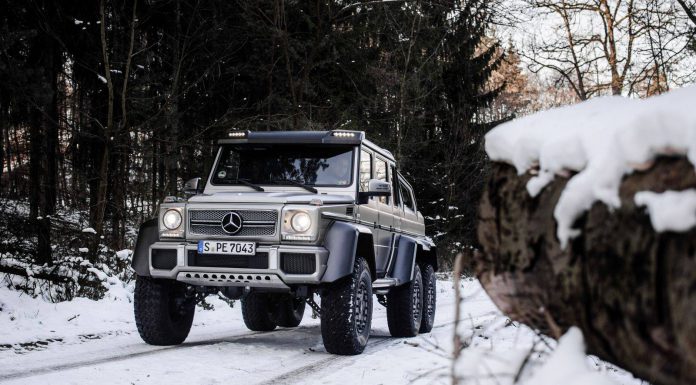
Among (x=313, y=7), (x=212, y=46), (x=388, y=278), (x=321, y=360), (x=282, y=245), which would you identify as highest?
(x=313, y=7)

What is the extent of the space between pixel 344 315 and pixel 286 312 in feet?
11.0

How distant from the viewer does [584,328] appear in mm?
1988

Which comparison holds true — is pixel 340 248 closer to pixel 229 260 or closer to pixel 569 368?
pixel 229 260

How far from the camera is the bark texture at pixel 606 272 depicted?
161cm

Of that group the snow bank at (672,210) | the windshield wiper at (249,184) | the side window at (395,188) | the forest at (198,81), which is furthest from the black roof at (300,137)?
the snow bank at (672,210)

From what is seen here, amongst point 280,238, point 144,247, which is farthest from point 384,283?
point 144,247

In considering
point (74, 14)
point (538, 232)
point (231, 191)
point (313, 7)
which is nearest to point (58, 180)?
point (74, 14)

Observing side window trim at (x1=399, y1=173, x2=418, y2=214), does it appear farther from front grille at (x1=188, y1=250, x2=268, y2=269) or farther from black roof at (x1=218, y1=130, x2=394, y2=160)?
front grille at (x1=188, y1=250, x2=268, y2=269)

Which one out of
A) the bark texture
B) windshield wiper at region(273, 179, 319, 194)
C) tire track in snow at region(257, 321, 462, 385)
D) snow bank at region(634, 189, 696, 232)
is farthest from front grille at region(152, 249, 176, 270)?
snow bank at region(634, 189, 696, 232)

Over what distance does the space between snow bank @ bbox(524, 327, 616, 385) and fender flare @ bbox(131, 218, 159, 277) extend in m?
5.44

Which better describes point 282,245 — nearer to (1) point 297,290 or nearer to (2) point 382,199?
(1) point 297,290

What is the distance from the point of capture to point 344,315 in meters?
6.46

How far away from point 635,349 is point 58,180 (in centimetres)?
1492

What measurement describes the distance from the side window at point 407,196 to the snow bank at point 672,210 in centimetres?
781
